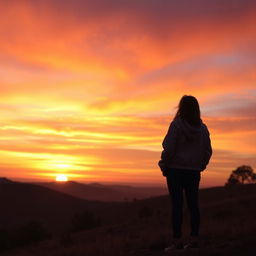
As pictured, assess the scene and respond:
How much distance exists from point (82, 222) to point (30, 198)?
196ft

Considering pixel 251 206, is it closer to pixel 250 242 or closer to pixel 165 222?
pixel 165 222

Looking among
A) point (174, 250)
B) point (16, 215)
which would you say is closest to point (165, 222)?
point (174, 250)

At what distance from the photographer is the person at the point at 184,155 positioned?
815 cm

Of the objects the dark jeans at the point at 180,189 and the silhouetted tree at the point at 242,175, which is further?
the silhouetted tree at the point at 242,175

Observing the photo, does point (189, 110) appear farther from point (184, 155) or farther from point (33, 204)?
point (33, 204)

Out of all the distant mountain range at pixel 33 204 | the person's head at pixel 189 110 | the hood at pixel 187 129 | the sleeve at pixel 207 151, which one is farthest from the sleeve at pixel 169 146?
the distant mountain range at pixel 33 204

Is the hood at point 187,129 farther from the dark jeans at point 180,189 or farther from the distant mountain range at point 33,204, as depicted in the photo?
the distant mountain range at point 33,204

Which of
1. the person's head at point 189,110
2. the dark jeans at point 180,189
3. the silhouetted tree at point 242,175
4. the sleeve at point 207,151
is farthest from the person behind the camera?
the silhouetted tree at point 242,175

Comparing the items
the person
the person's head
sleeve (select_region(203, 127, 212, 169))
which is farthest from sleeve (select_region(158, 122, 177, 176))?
sleeve (select_region(203, 127, 212, 169))

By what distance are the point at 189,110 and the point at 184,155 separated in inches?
27.3

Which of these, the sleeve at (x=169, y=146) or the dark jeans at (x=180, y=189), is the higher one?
the sleeve at (x=169, y=146)

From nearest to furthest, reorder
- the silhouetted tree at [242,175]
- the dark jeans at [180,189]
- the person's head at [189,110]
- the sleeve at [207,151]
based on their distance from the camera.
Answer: the person's head at [189,110] < the dark jeans at [180,189] < the sleeve at [207,151] < the silhouetted tree at [242,175]

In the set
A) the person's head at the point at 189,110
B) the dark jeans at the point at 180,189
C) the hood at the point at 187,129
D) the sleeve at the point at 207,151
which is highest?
the person's head at the point at 189,110

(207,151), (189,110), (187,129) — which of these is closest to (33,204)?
(207,151)
